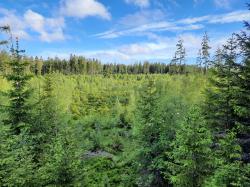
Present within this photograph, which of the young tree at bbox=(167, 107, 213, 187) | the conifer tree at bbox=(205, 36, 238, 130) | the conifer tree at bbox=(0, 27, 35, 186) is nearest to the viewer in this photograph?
the young tree at bbox=(167, 107, 213, 187)

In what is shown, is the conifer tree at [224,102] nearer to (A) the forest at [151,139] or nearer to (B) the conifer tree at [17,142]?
(A) the forest at [151,139]

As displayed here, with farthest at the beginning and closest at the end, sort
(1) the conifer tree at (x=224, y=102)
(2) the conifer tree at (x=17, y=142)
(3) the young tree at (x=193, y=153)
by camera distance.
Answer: (1) the conifer tree at (x=224, y=102) < (2) the conifer tree at (x=17, y=142) < (3) the young tree at (x=193, y=153)

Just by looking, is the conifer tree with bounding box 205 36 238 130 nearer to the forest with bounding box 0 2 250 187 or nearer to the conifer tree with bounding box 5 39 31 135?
the forest with bounding box 0 2 250 187

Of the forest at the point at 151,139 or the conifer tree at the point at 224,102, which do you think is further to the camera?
the conifer tree at the point at 224,102

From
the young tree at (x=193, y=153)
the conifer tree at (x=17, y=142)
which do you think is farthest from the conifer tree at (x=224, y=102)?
the conifer tree at (x=17, y=142)

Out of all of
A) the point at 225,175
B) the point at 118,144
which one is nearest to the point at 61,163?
the point at 225,175

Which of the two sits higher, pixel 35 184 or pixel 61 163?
pixel 61 163

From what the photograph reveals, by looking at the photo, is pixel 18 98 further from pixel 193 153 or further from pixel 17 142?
pixel 193 153

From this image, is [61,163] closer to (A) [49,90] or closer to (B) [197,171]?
(B) [197,171]

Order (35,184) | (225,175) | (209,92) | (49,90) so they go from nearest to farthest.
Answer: (225,175) → (35,184) → (209,92) → (49,90)

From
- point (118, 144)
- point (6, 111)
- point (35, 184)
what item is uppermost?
point (6, 111)

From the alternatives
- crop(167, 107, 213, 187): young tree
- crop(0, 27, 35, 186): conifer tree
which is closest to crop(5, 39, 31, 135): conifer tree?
crop(0, 27, 35, 186): conifer tree

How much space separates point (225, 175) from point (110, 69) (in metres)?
176

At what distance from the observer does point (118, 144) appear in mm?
49500
